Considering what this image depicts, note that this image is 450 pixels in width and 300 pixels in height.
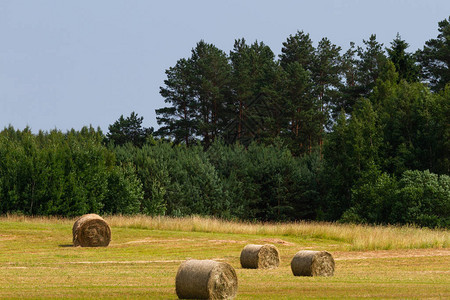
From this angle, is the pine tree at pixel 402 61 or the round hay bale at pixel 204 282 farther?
the pine tree at pixel 402 61

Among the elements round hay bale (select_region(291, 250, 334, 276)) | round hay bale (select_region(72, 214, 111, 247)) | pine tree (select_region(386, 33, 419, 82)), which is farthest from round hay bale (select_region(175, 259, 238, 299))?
pine tree (select_region(386, 33, 419, 82))

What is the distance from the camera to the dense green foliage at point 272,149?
57.7 m

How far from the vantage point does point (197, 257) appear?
30141 millimetres

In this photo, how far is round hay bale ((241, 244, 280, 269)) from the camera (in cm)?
2631

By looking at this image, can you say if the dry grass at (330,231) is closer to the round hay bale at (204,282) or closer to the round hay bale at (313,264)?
the round hay bale at (313,264)

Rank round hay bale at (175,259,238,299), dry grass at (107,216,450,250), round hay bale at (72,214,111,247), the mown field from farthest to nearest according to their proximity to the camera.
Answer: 1. dry grass at (107,216,450,250)
2. round hay bale at (72,214,111,247)
3. the mown field
4. round hay bale at (175,259,238,299)

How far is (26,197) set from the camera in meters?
55.8

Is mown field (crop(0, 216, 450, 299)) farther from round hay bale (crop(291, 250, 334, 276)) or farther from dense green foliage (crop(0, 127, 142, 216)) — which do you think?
dense green foliage (crop(0, 127, 142, 216))

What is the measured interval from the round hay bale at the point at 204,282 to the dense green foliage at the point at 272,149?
38901 mm

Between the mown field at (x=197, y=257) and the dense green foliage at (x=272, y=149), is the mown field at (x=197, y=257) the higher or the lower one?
the lower one

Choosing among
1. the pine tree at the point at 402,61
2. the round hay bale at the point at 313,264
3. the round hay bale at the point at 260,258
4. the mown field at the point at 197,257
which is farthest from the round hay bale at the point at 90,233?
the pine tree at the point at 402,61

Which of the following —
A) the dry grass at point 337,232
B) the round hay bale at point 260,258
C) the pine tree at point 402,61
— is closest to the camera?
the round hay bale at point 260,258

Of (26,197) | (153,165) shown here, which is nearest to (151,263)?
(26,197)

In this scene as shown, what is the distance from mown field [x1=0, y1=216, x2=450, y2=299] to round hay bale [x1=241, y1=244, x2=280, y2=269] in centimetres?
50
